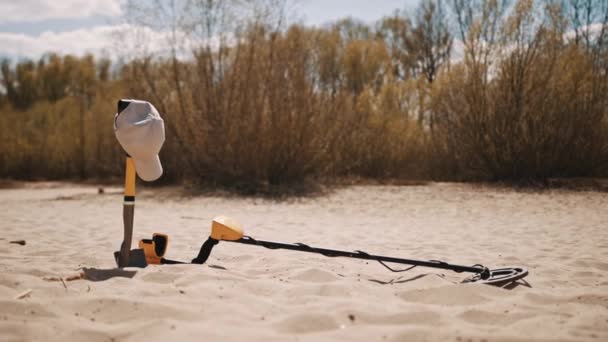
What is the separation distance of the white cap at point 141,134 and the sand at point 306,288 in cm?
58

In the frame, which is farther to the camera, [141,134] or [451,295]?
[141,134]

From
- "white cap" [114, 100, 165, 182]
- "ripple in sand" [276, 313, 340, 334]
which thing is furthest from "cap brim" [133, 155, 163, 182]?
"ripple in sand" [276, 313, 340, 334]

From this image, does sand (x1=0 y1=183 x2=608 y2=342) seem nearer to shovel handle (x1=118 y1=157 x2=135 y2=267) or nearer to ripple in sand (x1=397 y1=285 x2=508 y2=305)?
ripple in sand (x1=397 y1=285 x2=508 y2=305)

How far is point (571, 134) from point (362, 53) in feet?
36.5

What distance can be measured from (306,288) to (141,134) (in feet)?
3.83

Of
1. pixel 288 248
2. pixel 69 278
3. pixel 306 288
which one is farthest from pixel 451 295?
pixel 69 278

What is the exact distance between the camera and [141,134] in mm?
2432

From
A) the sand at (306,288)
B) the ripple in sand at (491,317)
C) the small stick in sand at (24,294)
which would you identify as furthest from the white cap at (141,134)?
the ripple in sand at (491,317)

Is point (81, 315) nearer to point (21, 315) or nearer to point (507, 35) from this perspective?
point (21, 315)

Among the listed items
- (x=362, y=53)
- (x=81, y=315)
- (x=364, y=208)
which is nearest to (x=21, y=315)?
(x=81, y=315)

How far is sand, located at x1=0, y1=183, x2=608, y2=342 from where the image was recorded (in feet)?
5.86

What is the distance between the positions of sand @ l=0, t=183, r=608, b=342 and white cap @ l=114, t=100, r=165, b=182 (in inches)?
22.8

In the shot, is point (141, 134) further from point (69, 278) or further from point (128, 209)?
point (69, 278)

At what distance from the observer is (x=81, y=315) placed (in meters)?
1.91
